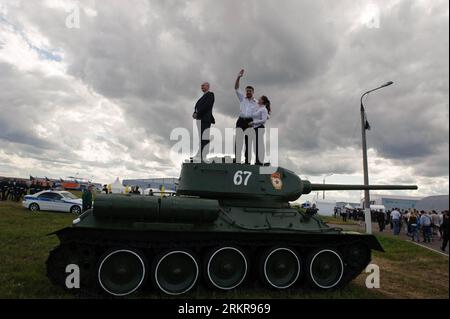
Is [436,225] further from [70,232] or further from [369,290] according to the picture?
[70,232]

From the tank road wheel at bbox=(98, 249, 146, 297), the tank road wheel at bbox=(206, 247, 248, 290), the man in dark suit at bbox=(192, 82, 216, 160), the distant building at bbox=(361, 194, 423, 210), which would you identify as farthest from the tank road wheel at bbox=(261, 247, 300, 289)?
the distant building at bbox=(361, 194, 423, 210)

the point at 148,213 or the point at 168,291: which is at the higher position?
the point at 148,213

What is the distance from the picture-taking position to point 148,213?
812 centimetres

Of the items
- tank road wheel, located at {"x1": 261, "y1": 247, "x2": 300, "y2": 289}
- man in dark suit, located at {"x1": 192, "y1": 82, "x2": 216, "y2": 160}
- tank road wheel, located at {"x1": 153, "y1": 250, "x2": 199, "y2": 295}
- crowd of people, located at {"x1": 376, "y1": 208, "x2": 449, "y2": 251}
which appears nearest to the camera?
tank road wheel, located at {"x1": 153, "y1": 250, "x2": 199, "y2": 295}

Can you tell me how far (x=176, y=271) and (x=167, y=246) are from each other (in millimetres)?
629

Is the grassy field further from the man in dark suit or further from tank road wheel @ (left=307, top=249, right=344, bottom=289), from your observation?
the man in dark suit

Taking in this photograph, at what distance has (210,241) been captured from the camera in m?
8.59

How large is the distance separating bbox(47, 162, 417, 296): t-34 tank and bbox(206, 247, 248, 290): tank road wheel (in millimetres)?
24

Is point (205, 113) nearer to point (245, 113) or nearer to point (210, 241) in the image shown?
point (245, 113)

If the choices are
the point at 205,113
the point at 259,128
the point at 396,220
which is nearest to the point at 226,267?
the point at 259,128

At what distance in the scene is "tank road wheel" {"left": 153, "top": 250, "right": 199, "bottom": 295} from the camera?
8250 millimetres

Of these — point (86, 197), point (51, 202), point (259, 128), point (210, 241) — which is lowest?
point (210, 241)
